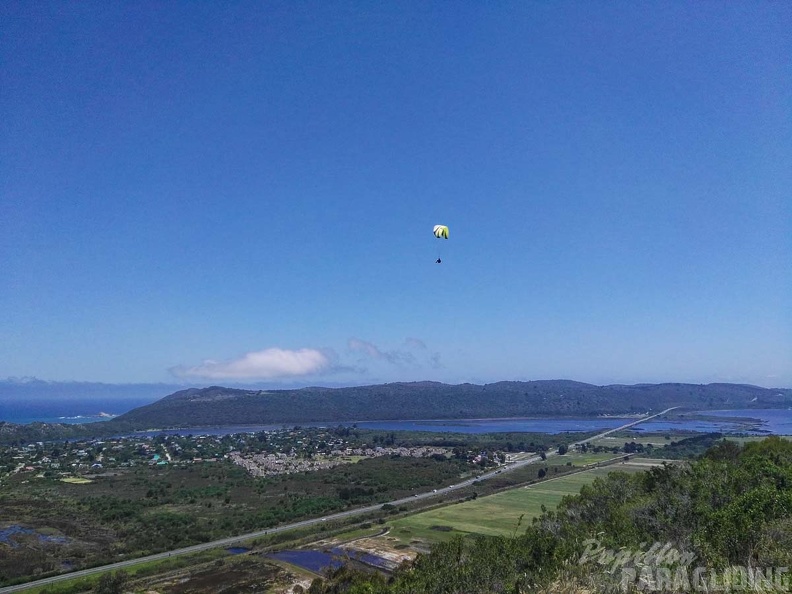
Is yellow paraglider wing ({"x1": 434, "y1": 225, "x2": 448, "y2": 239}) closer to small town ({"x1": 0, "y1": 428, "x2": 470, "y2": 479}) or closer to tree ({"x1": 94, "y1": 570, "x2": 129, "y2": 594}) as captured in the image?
tree ({"x1": 94, "y1": 570, "x2": 129, "y2": 594})

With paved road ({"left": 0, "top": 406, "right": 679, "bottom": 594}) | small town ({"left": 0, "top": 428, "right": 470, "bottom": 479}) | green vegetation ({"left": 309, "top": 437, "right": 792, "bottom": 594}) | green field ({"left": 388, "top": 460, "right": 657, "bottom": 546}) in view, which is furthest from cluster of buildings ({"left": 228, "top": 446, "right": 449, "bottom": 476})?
green vegetation ({"left": 309, "top": 437, "right": 792, "bottom": 594})

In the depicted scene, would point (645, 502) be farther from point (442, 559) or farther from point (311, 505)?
point (311, 505)

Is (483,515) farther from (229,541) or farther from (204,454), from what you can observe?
(204,454)

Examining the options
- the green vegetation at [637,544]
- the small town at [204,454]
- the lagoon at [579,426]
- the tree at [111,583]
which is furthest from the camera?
the lagoon at [579,426]

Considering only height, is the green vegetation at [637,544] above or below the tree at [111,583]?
above

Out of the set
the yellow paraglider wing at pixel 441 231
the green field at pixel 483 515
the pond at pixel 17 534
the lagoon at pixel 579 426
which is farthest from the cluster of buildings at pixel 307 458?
the yellow paraglider wing at pixel 441 231

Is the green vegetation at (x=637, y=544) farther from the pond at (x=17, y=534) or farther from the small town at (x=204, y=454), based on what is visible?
the small town at (x=204, y=454)

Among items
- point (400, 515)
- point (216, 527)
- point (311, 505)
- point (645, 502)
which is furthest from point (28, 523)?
point (645, 502)

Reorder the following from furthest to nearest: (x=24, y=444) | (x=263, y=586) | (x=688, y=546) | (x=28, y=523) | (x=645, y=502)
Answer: (x=24, y=444), (x=28, y=523), (x=263, y=586), (x=645, y=502), (x=688, y=546)

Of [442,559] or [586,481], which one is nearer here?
[442,559]
